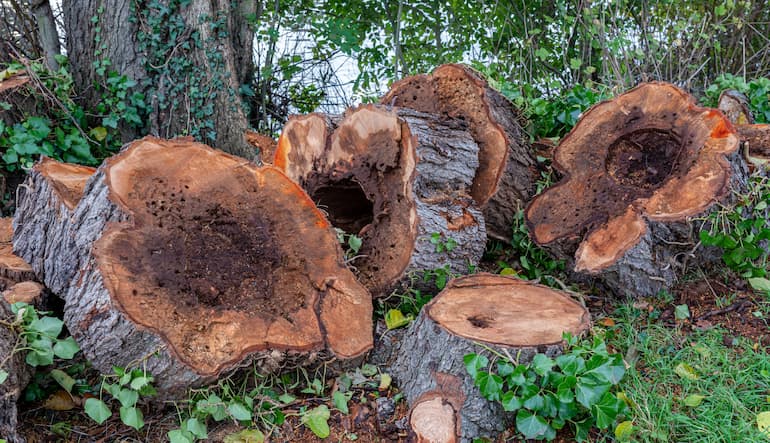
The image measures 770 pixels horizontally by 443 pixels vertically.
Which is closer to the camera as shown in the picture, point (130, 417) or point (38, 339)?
point (130, 417)

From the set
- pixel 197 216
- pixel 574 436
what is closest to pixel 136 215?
pixel 197 216

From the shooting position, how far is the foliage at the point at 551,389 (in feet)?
6.47

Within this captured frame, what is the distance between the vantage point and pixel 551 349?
6.89ft

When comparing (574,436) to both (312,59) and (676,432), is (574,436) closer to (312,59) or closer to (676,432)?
(676,432)

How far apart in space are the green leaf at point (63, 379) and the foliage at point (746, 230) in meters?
2.64

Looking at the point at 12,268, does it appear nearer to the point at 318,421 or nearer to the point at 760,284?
the point at 318,421

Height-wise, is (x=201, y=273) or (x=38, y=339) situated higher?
(x=201, y=273)

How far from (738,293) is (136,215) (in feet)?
8.63

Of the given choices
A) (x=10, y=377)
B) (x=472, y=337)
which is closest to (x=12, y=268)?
(x=10, y=377)

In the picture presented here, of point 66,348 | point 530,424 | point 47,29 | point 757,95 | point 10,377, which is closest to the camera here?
point 530,424

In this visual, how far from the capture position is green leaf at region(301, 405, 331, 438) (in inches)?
87.4

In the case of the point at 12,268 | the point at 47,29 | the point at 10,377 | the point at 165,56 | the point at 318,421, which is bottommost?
the point at 318,421

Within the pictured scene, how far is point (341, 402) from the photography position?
2.33 metres

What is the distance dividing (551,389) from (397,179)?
127cm
